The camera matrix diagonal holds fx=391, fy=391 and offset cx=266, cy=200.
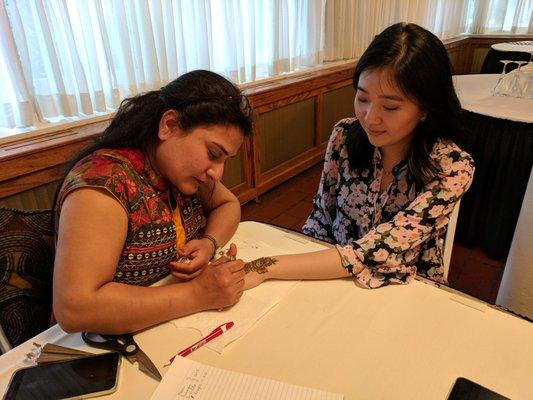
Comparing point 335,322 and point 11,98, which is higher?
point 11,98

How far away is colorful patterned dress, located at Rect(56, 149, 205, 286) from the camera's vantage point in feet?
2.64

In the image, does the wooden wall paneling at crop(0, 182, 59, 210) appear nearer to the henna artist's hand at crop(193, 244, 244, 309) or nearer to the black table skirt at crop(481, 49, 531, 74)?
the henna artist's hand at crop(193, 244, 244, 309)

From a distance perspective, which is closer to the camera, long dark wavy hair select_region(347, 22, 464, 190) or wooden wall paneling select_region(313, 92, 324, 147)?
long dark wavy hair select_region(347, 22, 464, 190)

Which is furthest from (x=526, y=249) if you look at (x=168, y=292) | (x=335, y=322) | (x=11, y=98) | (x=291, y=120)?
(x=291, y=120)

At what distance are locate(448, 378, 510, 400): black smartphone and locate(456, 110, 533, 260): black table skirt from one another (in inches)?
66.6

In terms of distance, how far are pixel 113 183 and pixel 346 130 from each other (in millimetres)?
848

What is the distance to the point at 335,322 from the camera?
0.79 metres

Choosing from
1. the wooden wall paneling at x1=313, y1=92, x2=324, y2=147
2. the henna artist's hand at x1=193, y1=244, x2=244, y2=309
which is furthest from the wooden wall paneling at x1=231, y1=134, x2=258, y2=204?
the henna artist's hand at x1=193, y1=244, x2=244, y2=309

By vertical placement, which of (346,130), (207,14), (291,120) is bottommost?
(291,120)

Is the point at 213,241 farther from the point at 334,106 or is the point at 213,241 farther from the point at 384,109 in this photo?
the point at 334,106

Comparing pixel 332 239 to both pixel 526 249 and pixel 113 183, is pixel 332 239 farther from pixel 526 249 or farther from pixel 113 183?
pixel 113 183

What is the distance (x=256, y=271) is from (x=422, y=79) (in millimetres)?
653

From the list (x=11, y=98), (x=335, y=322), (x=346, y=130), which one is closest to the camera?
(x=335, y=322)

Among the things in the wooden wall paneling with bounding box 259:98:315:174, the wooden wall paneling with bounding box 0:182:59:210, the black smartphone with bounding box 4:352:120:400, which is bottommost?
the wooden wall paneling with bounding box 259:98:315:174
